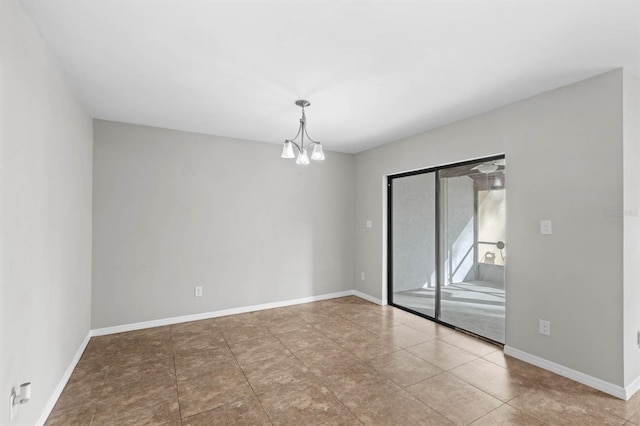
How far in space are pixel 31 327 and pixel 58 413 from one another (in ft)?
2.39

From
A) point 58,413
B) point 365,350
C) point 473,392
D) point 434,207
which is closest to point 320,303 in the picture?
point 365,350

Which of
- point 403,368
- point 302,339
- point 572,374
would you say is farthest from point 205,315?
point 572,374

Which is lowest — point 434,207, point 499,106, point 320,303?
point 320,303

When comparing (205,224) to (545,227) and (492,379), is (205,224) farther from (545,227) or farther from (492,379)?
(545,227)

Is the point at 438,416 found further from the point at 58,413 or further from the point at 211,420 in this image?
the point at 58,413

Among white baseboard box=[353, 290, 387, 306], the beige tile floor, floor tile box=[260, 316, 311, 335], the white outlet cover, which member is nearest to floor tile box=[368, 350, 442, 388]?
the beige tile floor

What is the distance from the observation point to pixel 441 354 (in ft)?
9.67

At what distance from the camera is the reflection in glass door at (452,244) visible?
128 inches

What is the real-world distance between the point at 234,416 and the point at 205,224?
8.14 feet

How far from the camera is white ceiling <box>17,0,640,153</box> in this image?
167 cm

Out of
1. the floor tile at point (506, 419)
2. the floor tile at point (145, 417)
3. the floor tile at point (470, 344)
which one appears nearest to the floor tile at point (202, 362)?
the floor tile at point (145, 417)

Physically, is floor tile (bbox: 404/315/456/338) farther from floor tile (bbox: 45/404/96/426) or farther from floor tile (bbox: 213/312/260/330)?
floor tile (bbox: 45/404/96/426)

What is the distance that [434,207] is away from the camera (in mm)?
3969

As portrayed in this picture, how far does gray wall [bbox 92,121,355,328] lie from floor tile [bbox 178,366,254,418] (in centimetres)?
156
